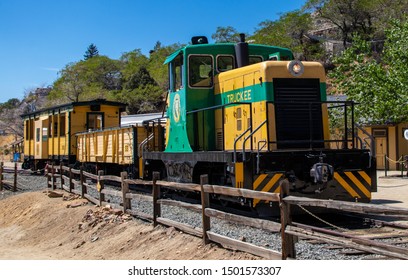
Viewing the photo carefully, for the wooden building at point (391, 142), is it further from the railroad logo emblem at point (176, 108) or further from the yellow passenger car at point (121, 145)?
the railroad logo emblem at point (176, 108)

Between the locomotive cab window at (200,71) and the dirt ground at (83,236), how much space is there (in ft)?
11.0

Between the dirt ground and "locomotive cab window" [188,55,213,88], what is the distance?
3345mm

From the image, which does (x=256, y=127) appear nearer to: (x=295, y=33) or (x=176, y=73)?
(x=176, y=73)

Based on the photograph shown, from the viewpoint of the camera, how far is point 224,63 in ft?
35.2

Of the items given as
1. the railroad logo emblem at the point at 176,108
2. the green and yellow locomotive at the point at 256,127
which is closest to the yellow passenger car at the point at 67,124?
the green and yellow locomotive at the point at 256,127

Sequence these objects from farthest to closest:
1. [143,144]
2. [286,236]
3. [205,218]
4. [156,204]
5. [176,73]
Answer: [143,144]
[176,73]
[156,204]
[205,218]
[286,236]

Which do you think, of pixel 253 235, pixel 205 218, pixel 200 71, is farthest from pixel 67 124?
pixel 253 235

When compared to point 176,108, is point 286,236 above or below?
below

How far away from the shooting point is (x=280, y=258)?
226 inches

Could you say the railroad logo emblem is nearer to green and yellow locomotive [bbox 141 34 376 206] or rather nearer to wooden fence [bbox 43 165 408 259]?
green and yellow locomotive [bbox 141 34 376 206]

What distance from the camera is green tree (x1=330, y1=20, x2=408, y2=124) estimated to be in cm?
1916

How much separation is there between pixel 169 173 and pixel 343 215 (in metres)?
4.29

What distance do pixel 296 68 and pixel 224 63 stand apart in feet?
6.72

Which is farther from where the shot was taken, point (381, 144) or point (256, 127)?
point (381, 144)
